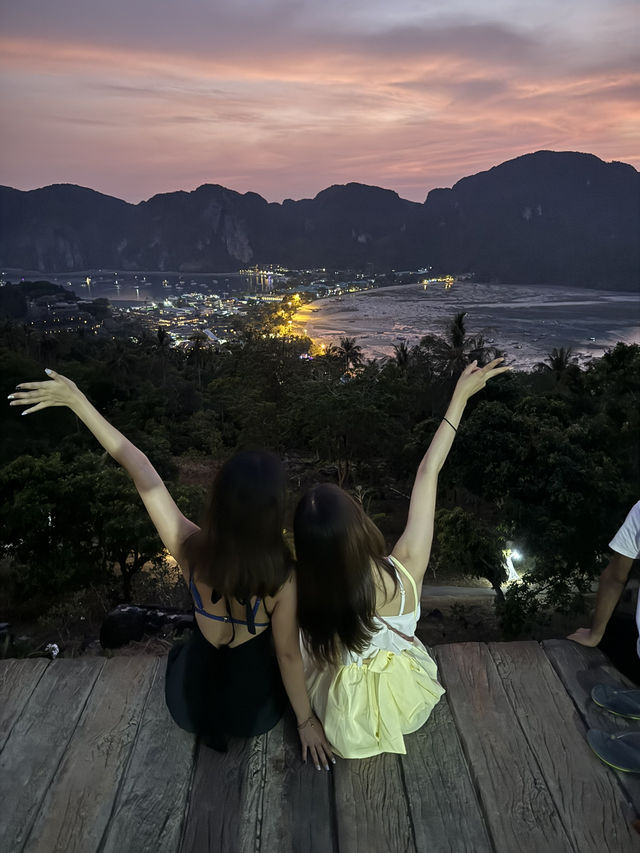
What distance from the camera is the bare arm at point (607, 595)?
6.82 feet

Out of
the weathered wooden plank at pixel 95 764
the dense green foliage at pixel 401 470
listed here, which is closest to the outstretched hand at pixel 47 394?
the weathered wooden plank at pixel 95 764

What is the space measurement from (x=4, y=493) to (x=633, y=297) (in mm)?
125512

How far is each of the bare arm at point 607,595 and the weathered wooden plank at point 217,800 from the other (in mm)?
1253

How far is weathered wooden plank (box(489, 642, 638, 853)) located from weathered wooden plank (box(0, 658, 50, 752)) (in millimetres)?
1609

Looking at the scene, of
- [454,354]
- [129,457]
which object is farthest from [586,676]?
[454,354]

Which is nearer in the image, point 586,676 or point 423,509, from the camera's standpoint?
point 423,509

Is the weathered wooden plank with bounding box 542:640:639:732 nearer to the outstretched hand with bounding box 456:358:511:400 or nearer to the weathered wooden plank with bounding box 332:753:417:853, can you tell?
the weathered wooden plank with bounding box 332:753:417:853

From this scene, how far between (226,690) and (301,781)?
323 millimetres

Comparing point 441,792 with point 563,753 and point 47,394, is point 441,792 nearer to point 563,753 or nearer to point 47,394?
point 563,753

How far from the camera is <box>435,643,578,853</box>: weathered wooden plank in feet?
4.86

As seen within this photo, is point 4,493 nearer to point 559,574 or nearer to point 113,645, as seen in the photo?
point 113,645

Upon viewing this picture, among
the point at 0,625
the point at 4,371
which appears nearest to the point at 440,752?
the point at 0,625

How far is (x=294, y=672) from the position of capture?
1.66 m

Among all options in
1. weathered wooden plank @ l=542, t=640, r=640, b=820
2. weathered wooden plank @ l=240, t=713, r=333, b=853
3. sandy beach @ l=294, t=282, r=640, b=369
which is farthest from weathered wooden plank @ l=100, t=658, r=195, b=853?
sandy beach @ l=294, t=282, r=640, b=369
